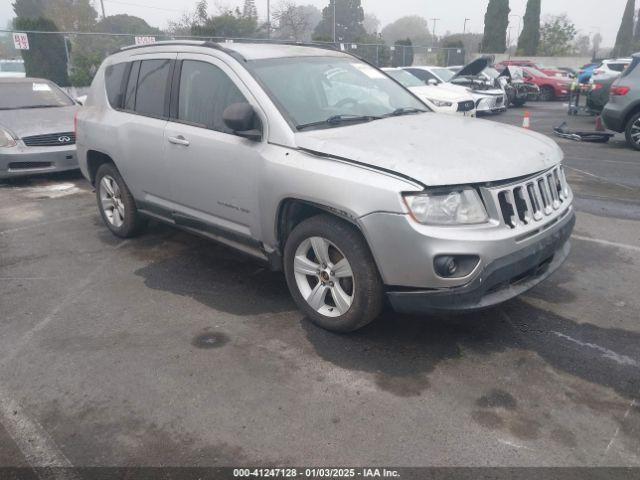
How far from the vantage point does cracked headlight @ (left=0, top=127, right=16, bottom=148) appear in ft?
26.3

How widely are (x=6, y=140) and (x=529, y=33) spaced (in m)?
49.9

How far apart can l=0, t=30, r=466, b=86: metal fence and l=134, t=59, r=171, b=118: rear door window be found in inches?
56.2

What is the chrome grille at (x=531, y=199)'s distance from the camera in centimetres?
317

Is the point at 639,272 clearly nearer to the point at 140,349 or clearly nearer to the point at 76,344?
the point at 140,349

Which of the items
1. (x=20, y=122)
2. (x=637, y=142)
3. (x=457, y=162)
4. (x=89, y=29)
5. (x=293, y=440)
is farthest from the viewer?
(x=89, y=29)

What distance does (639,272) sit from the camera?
15.0 feet

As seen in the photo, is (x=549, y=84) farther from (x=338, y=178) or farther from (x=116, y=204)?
(x=338, y=178)

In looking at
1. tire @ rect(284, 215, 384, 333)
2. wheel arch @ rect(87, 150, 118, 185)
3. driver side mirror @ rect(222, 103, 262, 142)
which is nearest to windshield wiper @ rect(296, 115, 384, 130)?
driver side mirror @ rect(222, 103, 262, 142)

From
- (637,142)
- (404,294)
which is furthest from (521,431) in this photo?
(637,142)

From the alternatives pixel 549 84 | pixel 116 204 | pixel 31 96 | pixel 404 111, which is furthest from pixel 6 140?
pixel 549 84

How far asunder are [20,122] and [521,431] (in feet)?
27.9

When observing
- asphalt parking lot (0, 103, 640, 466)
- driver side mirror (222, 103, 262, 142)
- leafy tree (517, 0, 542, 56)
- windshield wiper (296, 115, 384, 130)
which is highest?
leafy tree (517, 0, 542, 56)

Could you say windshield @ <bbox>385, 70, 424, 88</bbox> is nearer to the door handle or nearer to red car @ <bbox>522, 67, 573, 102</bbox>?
red car @ <bbox>522, 67, 573, 102</bbox>

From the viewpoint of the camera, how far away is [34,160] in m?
8.08
